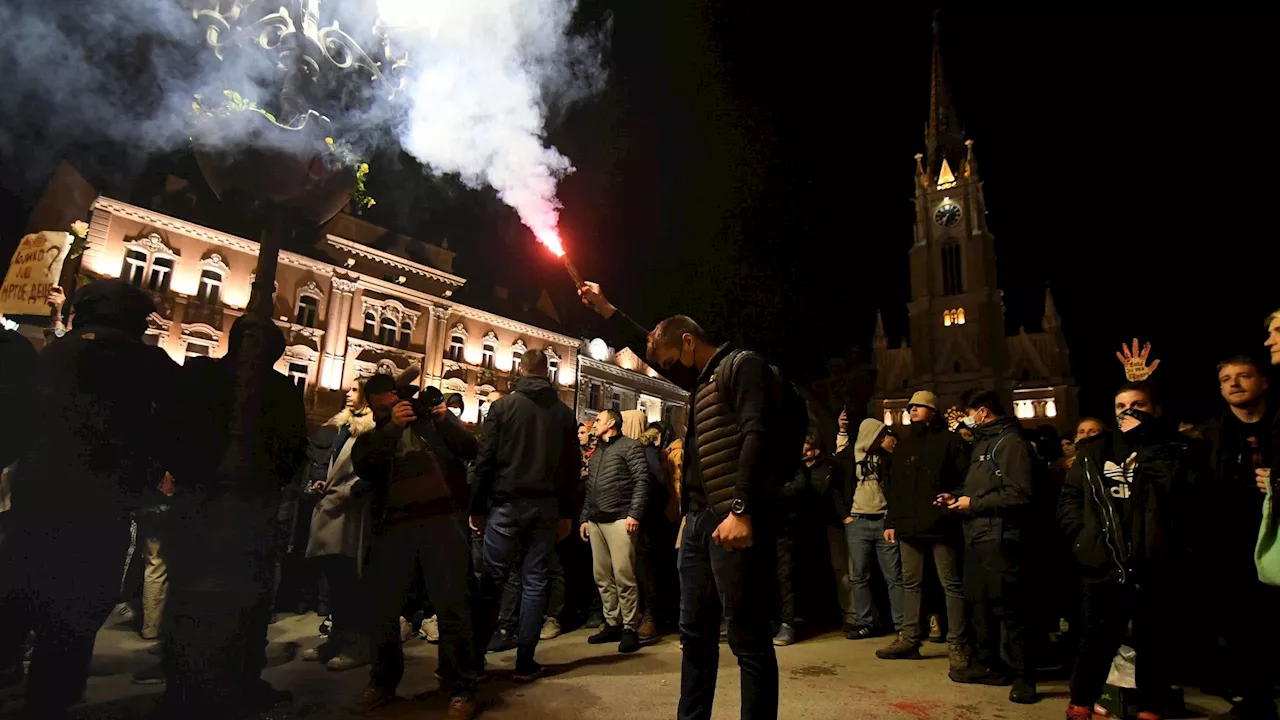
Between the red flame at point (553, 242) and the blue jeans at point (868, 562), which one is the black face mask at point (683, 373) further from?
the blue jeans at point (868, 562)

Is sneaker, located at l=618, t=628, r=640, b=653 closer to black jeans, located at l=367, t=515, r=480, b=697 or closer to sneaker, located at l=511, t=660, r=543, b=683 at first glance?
sneaker, located at l=511, t=660, r=543, b=683

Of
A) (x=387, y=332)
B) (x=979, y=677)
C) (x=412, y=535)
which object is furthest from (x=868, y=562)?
(x=387, y=332)

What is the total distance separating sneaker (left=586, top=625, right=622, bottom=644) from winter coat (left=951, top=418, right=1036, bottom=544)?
340 cm

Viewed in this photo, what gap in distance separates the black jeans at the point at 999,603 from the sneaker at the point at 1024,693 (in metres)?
0.06

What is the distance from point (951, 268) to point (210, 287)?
6657 centimetres

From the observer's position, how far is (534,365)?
17.0 ft

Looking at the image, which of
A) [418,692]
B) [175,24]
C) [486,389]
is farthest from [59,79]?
[486,389]

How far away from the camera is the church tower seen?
6128 cm

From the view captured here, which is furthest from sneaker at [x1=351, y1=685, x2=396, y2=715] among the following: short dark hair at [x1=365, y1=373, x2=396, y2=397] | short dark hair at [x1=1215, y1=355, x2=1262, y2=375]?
short dark hair at [x1=1215, y1=355, x2=1262, y2=375]

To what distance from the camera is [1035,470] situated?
4816 mm

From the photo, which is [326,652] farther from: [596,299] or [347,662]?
[596,299]

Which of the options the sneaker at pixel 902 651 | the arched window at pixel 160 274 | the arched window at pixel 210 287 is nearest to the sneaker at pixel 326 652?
the sneaker at pixel 902 651

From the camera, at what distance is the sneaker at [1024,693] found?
428 centimetres

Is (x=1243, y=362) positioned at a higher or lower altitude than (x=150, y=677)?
higher
